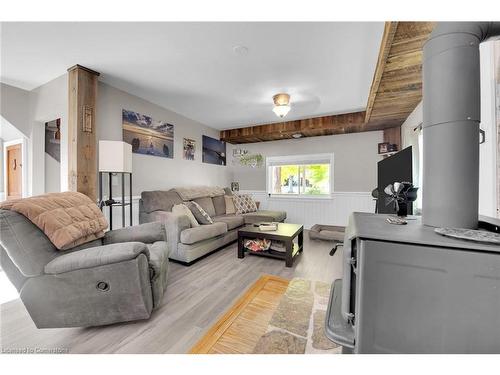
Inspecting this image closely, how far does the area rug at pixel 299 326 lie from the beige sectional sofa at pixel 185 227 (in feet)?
4.12

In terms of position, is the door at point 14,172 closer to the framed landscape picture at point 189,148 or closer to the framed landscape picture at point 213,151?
the framed landscape picture at point 189,148

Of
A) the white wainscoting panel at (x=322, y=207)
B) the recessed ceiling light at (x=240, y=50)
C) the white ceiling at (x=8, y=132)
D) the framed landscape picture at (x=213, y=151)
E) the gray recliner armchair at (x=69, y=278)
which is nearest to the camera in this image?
the gray recliner armchair at (x=69, y=278)

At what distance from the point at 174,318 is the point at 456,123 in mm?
2075

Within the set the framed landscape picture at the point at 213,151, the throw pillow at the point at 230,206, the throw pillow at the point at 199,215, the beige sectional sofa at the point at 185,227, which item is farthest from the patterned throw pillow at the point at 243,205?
the throw pillow at the point at 199,215

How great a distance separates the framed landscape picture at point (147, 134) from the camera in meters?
2.94

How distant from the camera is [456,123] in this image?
867 millimetres

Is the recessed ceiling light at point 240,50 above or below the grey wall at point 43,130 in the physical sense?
above

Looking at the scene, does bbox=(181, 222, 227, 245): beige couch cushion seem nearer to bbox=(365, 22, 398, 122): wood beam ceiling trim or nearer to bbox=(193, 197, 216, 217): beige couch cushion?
bbox=(193, 197, 216, 217): beige couch cushion

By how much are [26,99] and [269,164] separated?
Result: 4.40 meters

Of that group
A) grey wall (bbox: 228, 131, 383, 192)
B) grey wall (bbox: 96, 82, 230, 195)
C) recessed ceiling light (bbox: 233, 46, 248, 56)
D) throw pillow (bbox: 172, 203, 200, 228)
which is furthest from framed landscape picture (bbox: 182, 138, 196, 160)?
recessed ceiling light (bbox: 233, 46, 248, 56)

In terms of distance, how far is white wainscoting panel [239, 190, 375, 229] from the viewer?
4.23 m

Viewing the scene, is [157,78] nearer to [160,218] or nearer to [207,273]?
[160,218]

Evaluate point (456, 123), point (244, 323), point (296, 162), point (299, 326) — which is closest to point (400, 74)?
point (456, 123)

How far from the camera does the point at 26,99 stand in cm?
281
